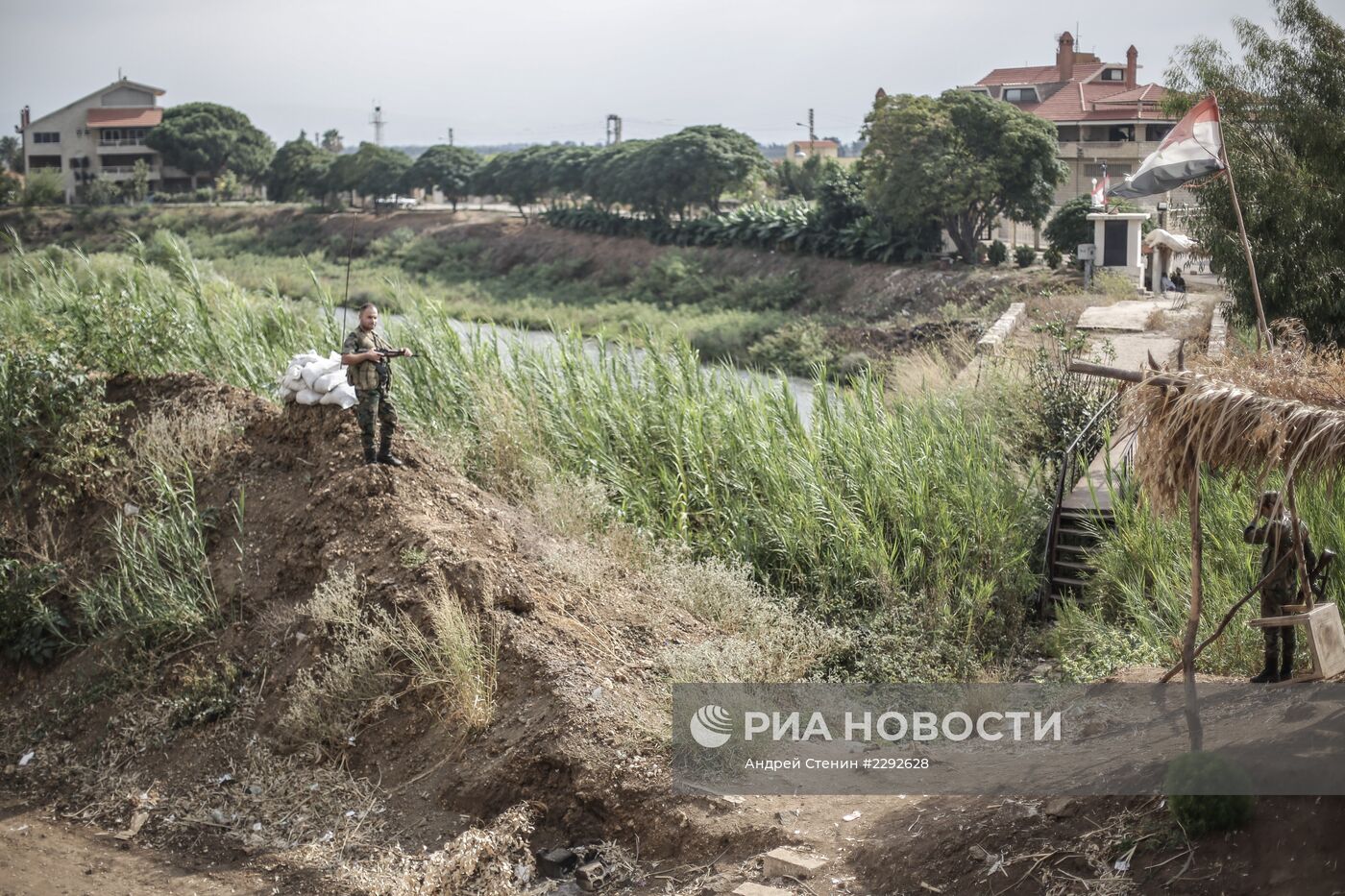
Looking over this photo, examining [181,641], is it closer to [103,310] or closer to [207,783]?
[207,783]

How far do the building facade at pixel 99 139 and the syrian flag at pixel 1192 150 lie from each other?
68.7m

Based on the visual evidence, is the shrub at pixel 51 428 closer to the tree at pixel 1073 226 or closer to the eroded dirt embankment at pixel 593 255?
the eroded dirt embankment at pixel 593 255

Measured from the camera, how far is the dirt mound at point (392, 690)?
6.56 meters

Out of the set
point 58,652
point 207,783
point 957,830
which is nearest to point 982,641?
point 957,830

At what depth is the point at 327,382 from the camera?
913 centimetres

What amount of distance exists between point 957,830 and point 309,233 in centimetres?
5293

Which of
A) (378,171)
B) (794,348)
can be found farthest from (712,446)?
(378,171)

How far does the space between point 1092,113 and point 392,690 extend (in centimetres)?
4041

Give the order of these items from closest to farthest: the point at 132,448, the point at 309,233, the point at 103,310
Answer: the point at 132,448 → the point at 103,310 → the point at 309,233

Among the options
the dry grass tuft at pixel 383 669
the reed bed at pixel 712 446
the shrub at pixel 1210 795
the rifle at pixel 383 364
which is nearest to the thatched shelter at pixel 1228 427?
the shrub at pixel 1210 795

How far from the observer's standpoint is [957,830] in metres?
5.53

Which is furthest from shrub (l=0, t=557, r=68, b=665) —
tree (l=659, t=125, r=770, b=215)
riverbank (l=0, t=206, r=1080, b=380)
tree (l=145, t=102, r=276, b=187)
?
tree (l=145, t=102, r=276, b=187)

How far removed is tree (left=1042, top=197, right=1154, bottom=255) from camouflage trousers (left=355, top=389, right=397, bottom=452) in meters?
25.6

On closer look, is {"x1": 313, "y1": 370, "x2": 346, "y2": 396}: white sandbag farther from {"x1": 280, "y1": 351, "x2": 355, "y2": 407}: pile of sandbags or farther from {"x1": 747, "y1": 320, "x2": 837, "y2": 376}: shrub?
{"x1": 747, "y1": 320, "x2": 837, "y2": 376}: shrub
